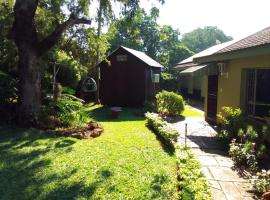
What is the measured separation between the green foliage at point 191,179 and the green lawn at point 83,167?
0.67 ft

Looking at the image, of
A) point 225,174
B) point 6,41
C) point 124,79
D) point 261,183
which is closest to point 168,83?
point 124,79

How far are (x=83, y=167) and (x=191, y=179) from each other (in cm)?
258

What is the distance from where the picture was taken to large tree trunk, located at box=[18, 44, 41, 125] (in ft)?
37.9

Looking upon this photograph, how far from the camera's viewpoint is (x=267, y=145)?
9.12 metres

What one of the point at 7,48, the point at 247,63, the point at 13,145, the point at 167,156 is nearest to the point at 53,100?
the point at 7,48

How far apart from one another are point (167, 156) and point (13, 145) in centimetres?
460

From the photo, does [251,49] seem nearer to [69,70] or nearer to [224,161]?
[224,161]

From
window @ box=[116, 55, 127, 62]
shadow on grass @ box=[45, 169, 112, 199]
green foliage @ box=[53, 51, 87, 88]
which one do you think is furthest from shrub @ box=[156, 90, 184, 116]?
Answer: shadow on grass @ box=[45, 169, 112, 199]

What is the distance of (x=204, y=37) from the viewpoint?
320 ft

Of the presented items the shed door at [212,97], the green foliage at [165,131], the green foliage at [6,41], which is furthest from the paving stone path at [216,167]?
the green foliage at [6,41]

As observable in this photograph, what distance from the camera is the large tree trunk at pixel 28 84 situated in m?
11.5

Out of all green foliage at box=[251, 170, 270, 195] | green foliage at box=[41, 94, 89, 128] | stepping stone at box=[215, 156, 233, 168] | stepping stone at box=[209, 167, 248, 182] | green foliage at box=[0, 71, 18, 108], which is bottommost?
stepping stone at box=[209, 167, 248, 182]

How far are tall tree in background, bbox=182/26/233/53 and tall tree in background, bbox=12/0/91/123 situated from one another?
8420cm

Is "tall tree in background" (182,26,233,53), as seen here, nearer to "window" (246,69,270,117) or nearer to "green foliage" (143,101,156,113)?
"green foliage" (143,101,156,113)
